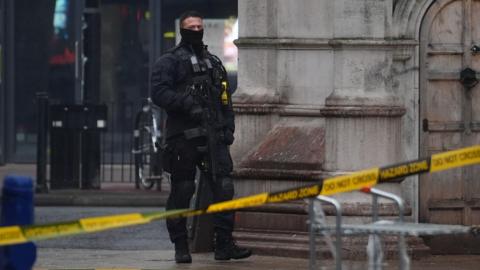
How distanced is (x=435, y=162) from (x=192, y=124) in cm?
304

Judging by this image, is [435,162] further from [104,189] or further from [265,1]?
[104,189]

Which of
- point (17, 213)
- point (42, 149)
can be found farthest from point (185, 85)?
point (42, 149)

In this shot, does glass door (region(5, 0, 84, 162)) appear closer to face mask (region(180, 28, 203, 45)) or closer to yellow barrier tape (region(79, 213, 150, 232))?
face mask (region(180, 28, 203, 45))

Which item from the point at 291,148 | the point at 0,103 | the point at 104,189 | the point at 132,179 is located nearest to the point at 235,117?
the point at 291,148

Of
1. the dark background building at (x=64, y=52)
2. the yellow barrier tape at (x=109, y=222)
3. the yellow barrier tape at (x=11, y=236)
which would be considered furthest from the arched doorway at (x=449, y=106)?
the dark background building at (x=64, y=52)

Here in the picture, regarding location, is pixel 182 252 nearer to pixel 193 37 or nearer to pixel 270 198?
pixel 193 37

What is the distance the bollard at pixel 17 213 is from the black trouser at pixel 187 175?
330 cm

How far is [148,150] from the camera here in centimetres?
2088

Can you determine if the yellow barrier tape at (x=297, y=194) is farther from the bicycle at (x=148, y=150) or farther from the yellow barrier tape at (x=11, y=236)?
the bicycle at (x=148, y=150)

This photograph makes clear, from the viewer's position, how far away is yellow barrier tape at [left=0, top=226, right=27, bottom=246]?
759cm

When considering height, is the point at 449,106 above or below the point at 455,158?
above

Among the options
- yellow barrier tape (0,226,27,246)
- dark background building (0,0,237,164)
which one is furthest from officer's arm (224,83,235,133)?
dark background building (0,0,237,164)

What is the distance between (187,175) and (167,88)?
651mm

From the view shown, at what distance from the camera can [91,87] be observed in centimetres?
2031
